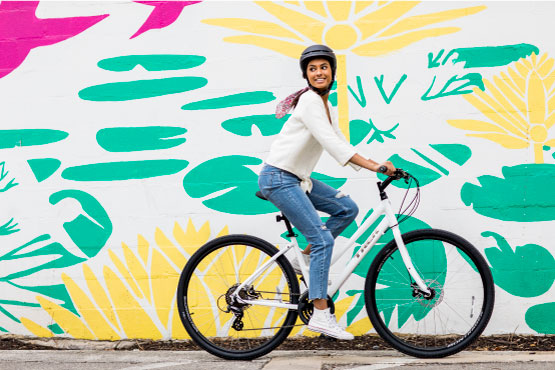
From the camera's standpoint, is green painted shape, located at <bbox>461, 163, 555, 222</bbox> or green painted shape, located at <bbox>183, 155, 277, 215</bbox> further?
green painted shape, located at <bbox>183, 155, 277, 215</bbox>

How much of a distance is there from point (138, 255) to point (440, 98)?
99.1 inches

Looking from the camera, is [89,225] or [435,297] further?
[89,225]

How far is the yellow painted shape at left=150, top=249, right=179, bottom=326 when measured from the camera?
5184 mm

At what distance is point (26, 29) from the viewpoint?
5.29 meters

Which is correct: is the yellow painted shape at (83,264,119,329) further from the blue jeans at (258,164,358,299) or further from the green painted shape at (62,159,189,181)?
the blue jeans at (258,164,358,299)

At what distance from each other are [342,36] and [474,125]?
1147 mm

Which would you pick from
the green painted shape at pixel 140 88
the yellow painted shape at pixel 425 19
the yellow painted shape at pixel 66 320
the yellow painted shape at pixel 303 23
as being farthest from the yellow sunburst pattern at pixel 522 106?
the yellow painted shape at pixel 66 320

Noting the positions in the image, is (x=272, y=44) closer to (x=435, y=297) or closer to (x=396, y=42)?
(x=396, y=42)

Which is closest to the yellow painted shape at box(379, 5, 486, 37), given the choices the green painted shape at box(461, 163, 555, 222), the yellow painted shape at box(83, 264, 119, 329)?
the green painted shape at box(461, 163, 555, 222)

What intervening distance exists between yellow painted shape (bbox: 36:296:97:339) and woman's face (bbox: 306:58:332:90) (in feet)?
8.63

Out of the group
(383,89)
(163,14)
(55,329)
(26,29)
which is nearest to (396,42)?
(383,89)

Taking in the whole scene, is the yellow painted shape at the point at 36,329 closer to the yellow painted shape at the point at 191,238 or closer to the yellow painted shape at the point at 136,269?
the yellow painted shape at the point at 136,269

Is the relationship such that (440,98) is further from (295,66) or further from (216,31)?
(216,31)

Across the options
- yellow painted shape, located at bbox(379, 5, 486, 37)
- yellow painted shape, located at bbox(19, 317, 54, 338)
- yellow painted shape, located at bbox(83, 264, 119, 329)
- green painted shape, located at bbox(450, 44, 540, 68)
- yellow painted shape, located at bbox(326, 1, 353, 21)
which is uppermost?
yellow painted shape, located at bbox(326, 1, 353, 21)
